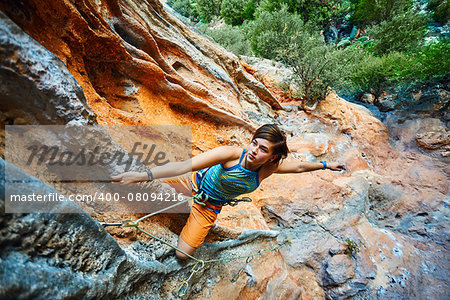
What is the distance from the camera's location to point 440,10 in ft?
43.0

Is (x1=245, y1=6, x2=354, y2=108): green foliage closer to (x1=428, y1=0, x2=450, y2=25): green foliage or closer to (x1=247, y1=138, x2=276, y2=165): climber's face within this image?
(x1=247, y1=138, x2=276, y2=165): climber's face

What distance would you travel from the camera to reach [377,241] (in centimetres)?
388

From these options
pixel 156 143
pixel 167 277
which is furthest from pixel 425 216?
pixel 156 143

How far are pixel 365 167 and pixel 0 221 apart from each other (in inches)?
291

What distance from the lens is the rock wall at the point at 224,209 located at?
1123 mm

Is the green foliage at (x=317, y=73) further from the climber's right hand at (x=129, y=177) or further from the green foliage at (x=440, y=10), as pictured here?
the green foliage at (x=440, y=10)

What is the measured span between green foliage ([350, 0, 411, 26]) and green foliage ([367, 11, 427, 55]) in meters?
2.10

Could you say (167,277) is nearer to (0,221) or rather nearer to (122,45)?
(0,221)

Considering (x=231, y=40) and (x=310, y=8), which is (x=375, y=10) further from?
(x=231, y=40)

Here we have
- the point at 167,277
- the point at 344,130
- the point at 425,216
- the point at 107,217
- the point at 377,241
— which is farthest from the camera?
the point at 344,130

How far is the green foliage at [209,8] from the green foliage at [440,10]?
1662 centimetres

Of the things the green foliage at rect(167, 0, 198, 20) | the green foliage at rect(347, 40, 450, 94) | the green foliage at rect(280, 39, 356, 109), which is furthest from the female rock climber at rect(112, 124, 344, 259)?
the green foliage at rect(167, 0, 198, 20)

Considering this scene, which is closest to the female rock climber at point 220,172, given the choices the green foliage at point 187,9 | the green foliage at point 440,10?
the green foliage at point 440,10

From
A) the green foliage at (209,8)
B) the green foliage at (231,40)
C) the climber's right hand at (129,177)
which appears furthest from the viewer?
the green foliage at (209,8)
